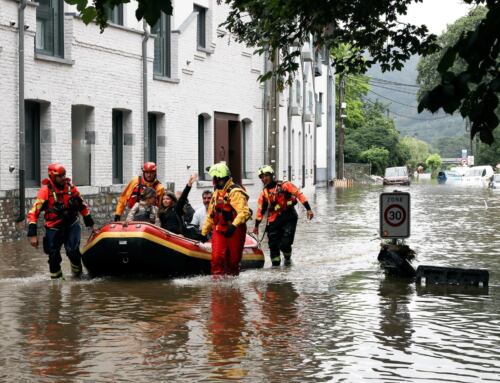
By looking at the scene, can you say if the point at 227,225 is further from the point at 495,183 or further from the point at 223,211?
the point at 495,183

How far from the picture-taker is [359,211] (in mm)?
33688

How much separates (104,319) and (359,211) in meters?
23.3

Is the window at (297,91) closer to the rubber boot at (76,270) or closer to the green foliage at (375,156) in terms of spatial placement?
the rubber boot at (76,270)

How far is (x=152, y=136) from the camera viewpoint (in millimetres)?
27703

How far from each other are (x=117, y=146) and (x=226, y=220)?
474 inches

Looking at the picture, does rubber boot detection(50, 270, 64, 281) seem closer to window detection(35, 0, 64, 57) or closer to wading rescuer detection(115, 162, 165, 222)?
wading rescuer detection(115, 162, 165, 222)

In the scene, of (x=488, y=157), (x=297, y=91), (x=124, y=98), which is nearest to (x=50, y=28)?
(x=124, y=98)

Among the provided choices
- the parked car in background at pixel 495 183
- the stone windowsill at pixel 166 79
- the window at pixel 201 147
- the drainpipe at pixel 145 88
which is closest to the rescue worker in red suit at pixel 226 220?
the drainpipe at pixel 145 88

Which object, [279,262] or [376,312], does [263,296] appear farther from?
[279,262]

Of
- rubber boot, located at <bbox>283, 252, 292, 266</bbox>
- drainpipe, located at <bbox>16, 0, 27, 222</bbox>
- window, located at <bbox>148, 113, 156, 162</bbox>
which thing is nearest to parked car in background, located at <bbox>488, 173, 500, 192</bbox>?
window, located at <bbox>148, 113, 156, 162</bbox>

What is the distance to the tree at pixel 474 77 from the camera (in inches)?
201

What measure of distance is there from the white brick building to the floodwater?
4.97 metres

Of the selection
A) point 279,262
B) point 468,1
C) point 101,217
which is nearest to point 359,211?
point 101,217

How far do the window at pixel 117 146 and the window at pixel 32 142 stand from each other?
3422 mm
